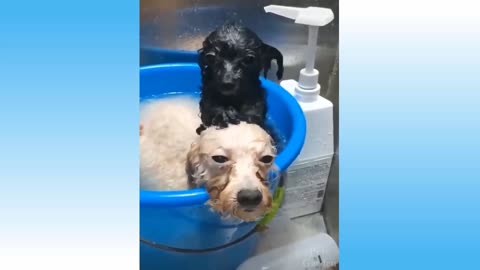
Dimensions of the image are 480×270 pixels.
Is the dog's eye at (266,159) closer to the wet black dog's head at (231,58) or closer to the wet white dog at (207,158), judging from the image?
→ the wet white dog at (207,158)

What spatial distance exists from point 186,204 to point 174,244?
22cm

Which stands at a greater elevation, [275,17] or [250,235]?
[275,17]

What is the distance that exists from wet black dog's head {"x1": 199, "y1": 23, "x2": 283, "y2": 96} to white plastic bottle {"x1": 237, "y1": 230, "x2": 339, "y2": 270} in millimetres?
445

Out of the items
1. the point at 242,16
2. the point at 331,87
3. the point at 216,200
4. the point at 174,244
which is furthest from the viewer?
the point at 331,87

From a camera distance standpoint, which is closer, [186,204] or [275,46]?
[186,204]

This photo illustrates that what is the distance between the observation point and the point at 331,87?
1.46m

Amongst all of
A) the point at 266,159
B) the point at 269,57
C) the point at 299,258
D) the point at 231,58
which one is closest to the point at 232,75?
the point at 231,58

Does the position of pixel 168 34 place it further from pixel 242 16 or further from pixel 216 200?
pixel 216 200

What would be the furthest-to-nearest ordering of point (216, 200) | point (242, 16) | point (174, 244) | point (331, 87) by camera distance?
point (331, 87)
point (242, 16)
point (174, 244)
point (216, 200)

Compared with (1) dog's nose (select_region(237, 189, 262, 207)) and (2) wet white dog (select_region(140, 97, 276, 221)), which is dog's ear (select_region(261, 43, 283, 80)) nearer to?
(2) wet white dog (select_region(140, 97, 276, 221))

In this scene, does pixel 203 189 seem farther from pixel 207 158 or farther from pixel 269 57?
pixel 269 57

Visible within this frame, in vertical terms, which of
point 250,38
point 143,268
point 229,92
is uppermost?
point 250,38

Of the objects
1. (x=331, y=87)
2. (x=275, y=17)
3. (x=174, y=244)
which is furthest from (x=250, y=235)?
(x=275, y=17)

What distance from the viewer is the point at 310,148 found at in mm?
1479
